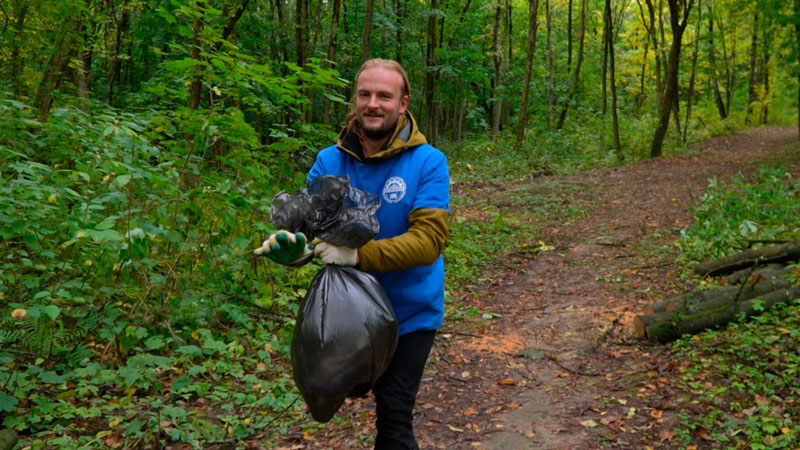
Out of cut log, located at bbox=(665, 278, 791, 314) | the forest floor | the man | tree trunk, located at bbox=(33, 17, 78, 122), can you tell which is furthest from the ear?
tree trunk, located at bbox=(33, 17, 78, 122)

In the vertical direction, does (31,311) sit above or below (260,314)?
above

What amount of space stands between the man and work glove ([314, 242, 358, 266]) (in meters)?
0.23

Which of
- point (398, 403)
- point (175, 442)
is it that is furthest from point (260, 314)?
point (398, 403)

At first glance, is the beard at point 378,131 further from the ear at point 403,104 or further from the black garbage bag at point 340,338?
the black garbage bag at point 340,338

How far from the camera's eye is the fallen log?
482cm

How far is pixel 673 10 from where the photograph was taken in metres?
14.8

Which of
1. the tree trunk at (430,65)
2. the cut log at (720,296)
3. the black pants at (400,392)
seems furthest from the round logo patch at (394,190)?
the tree trunk at (430,65)

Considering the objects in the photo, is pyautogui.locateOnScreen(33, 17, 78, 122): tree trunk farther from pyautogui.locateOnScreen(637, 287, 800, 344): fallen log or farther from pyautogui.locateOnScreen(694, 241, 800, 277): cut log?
pyautogui.locateOnScreen(694, 241, 800, 277): cut log

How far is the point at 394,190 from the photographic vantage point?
87.3 inches

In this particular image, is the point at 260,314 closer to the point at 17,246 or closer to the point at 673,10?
the point at 17,246

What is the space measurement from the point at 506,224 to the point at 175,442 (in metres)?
7.90

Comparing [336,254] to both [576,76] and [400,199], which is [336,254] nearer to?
[400,199]

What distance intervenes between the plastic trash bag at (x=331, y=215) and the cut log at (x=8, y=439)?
2.58 m

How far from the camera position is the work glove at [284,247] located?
1.81 metres
